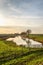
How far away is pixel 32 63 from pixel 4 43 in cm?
1182

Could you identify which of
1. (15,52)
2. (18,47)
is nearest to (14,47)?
(18,47)

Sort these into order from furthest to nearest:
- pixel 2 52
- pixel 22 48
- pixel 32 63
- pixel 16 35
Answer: pixel 16 35
pixel 22 48
pixel 2 52
pixel 32 63

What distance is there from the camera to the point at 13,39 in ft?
120

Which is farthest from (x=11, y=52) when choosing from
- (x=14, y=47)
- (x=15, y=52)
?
(x=14, y=47)

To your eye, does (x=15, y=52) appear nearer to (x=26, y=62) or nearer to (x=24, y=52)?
(x=24, y=52)

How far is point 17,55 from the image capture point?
28.6m

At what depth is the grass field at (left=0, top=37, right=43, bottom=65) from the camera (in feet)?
80.9

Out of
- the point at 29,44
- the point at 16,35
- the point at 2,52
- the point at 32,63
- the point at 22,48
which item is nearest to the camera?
the point at 32,63

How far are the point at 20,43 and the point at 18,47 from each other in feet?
7.21

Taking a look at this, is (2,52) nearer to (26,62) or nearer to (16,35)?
(26,62)

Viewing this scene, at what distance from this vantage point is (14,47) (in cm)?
3284

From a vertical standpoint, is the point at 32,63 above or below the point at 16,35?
below

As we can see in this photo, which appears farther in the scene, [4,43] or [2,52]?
[4,43]

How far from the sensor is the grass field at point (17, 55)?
971 inches
